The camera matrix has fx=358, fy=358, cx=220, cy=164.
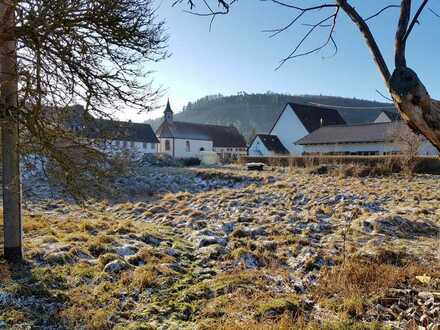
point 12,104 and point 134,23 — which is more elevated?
point 134,23

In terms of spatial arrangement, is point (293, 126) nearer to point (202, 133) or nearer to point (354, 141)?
point (354, 141)

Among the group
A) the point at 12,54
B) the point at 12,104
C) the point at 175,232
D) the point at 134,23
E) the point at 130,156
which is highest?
the point at 134,23

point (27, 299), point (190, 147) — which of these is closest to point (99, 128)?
point (27, 299)

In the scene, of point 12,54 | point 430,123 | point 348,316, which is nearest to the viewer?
point 430,123

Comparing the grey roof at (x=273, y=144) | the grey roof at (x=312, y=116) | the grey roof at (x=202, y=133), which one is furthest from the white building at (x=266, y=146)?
the grey roof at (x=202, y=133)

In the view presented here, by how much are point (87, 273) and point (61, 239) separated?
227 centimetres

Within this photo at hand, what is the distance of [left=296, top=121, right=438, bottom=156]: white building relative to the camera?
29.3 metres

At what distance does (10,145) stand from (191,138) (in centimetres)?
4986

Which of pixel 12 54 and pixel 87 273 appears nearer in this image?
pixel 12 54

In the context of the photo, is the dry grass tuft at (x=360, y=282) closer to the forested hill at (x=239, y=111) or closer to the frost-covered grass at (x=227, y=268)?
the frost-covered grass at (x=227, y=268)

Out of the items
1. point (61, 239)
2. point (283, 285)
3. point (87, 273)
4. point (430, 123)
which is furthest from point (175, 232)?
point (430, 123)

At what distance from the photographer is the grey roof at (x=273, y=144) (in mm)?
41438

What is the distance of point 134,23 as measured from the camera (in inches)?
221

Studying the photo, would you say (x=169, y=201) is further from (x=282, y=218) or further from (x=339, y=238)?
(x=339, y=238)
